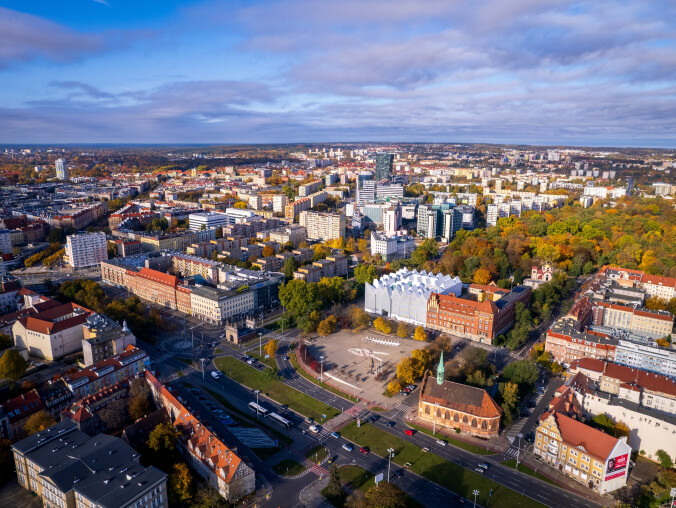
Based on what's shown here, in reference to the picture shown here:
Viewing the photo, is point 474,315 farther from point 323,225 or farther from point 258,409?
point 323,225

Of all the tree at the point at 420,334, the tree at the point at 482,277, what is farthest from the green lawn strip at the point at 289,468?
the tree at the point at 482,277

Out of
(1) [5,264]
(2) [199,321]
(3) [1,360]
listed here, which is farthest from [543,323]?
(1) [5,264]

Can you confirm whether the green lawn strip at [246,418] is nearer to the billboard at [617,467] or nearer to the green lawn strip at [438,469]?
the green lawn strip at [438,469]

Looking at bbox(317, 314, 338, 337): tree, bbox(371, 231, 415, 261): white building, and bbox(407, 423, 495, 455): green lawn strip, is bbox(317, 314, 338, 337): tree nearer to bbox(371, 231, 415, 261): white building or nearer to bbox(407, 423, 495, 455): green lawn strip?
bbox(407, 423, 495, 455): green lawn strip

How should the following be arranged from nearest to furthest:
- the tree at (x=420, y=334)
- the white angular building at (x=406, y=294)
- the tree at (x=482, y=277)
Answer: the tree at (x=420, y=334) → the white angular building at (x=406, y=294) → the tree at (x=482, y=277)

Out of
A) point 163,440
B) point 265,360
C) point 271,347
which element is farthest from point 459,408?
point 163,440

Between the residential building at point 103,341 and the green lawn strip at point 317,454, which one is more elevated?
the residential building at point 103,341

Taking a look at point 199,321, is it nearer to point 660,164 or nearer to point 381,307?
point 381,307
